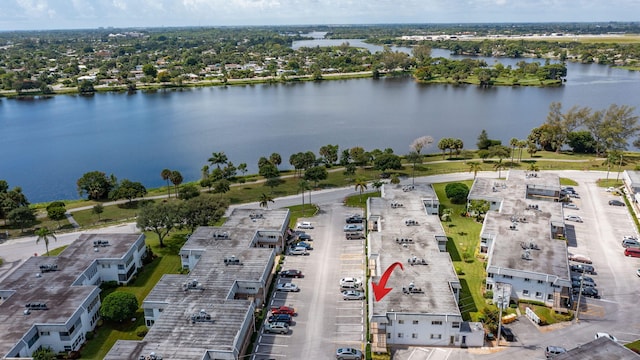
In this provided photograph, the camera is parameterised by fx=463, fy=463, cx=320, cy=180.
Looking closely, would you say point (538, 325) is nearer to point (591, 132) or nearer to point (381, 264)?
point (381, 264)

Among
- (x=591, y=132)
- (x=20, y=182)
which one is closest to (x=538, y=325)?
(x=591, y=132)

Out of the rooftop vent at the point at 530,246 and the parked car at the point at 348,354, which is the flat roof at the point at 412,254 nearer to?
the parked car at the point at 348,354

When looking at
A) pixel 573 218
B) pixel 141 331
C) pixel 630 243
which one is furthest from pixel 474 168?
pixel 141 331

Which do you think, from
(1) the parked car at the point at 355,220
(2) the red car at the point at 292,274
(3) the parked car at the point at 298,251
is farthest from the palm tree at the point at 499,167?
(2) the red car at the point at 292,274

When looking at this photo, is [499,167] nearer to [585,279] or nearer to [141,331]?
[585,279]

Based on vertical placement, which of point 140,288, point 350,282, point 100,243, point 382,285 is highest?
point 100,243

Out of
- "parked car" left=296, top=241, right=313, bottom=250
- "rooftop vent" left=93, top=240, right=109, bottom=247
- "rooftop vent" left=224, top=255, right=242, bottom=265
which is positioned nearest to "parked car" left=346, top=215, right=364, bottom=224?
"parked car" left=296, top=241, right=313, bottom=250

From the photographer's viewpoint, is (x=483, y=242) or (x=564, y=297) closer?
Answer: (x=564, y=297)
